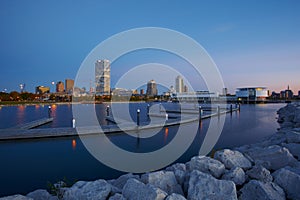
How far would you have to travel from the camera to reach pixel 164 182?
3479 mm

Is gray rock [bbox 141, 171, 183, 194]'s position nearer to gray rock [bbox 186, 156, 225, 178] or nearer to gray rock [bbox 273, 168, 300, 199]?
gray rock [bbox 186, 156, 225, 178]

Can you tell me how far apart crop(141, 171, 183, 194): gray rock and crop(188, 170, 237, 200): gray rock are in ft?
1.41

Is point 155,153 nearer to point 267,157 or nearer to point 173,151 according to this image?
point 173,151

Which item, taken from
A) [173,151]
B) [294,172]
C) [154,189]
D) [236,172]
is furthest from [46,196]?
[173,151]

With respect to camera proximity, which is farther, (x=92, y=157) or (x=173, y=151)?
(x=173, y=151)

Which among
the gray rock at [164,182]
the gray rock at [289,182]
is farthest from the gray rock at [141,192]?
the gray rock at [289,182]

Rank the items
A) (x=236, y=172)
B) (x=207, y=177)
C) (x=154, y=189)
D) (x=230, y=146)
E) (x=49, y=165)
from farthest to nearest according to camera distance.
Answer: (x=230, y=146) → (x=49, y=165) → (x=236, y=172) → (x=207, y=177) → (x=154, y=189)

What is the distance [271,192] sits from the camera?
2.98 metres

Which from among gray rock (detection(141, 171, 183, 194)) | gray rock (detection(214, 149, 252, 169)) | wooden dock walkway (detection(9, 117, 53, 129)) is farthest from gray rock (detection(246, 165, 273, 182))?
wooden dock walkway (detection(9, 117, 53, 129))

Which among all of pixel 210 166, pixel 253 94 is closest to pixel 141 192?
pixel 210 166

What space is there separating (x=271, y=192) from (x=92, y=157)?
6.07 m

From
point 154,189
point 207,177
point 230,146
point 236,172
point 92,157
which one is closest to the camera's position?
point 154,189

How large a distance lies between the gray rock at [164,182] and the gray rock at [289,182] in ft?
5.37

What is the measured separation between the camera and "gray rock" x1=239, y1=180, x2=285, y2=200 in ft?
9.53
